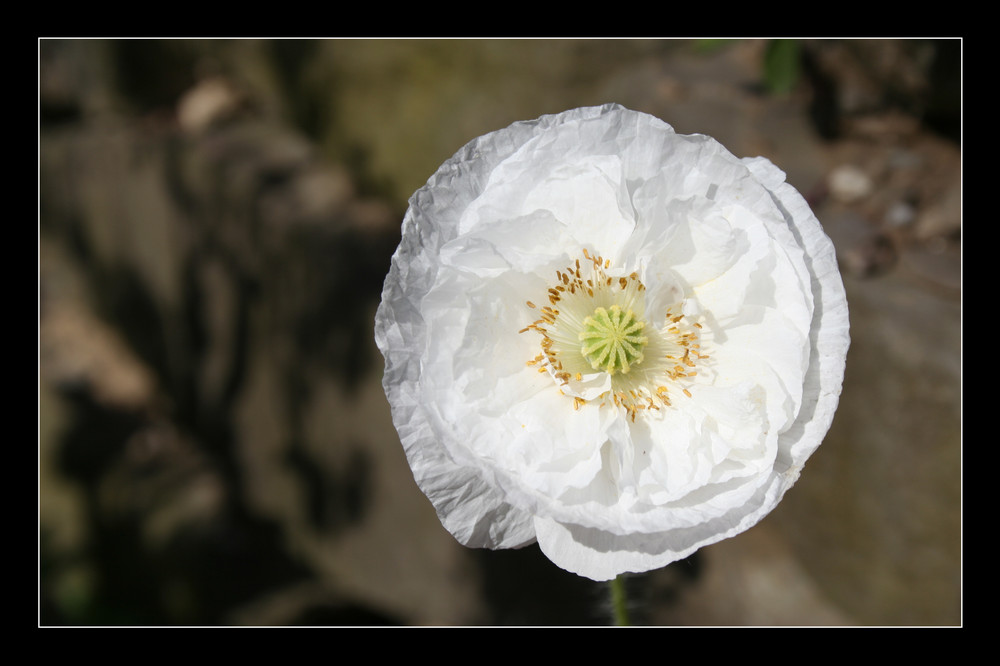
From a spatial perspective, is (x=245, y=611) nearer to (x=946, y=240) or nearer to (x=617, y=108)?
(x=617, y=108)

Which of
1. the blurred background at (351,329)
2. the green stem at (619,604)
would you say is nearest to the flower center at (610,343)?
the green stem at (619,604)

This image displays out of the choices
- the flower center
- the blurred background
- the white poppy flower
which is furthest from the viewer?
the blurred background

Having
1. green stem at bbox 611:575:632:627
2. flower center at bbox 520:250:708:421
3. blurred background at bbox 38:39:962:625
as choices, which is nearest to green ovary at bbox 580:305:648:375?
flower center at bbox 520:250:708:421

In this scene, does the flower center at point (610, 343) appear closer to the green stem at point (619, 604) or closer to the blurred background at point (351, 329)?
the green stem at point (619, 604)

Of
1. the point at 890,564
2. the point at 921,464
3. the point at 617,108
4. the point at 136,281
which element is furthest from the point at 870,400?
the point at 136,281

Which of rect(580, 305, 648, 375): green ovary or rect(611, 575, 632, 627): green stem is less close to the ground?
rect(580, 305, 648, 375): green ovary

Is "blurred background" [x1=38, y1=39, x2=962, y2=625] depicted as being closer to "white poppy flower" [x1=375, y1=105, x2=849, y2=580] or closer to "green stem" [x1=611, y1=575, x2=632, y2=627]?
"green stem" [x1=611, y1=575, x2=632, y2=627]

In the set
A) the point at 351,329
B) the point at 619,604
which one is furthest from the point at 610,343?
the point at 351,329
